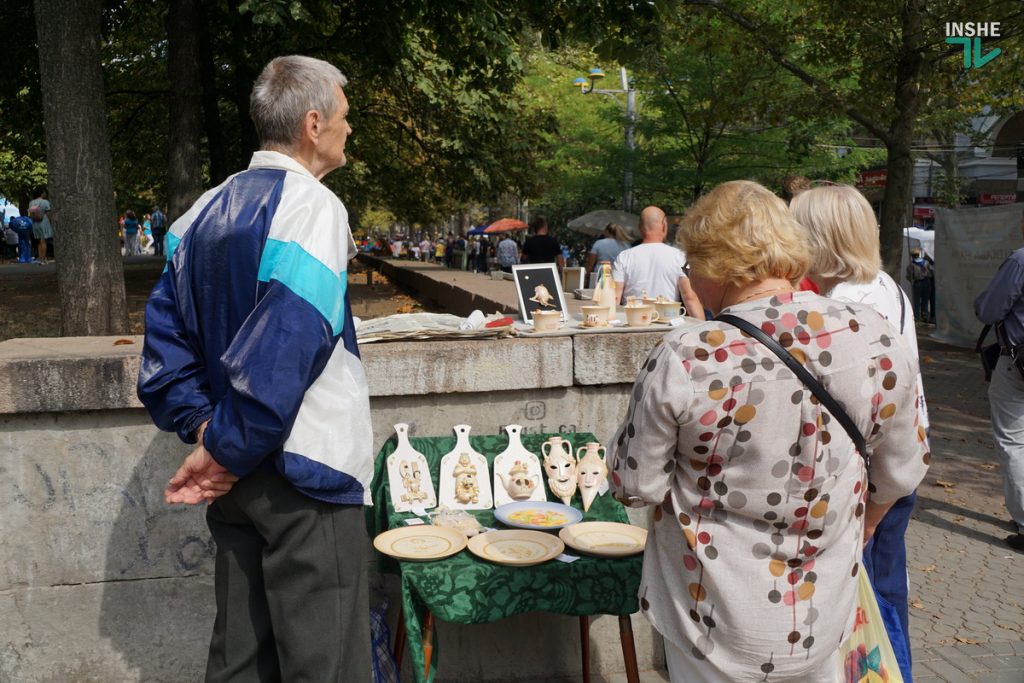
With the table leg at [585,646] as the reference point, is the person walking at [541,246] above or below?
above

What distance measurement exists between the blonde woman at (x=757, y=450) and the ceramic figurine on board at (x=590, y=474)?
142 cm

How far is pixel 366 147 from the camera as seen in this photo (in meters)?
18.9

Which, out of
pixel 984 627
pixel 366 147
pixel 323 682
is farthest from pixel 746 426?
pixel 366 147

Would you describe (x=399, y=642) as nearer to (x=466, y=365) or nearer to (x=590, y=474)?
(x=590, y=474)

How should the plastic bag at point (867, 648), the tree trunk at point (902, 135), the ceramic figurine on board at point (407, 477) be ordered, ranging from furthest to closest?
the tree trunk at point (902, 135)
the ceramic figurine on board at point (407, 477)
the plastic bag at point (867, 648)

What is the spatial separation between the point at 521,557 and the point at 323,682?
3.25 feet

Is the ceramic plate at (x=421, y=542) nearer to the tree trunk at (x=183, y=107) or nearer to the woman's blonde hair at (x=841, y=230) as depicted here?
the woman's blonde hair at (x=841, y=230)

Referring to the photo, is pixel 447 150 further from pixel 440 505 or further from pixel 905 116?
pixel 440 505

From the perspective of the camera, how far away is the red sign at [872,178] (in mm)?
33156

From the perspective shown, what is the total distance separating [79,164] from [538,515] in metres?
5.12

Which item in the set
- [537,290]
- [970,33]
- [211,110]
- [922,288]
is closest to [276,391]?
[537,290]

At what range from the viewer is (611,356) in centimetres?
408

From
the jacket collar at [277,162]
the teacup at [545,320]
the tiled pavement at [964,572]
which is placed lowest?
the tiled pavement at [964,572]

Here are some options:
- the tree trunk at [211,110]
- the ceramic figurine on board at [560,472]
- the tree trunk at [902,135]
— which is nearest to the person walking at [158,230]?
the tree trunk at [211,110]
